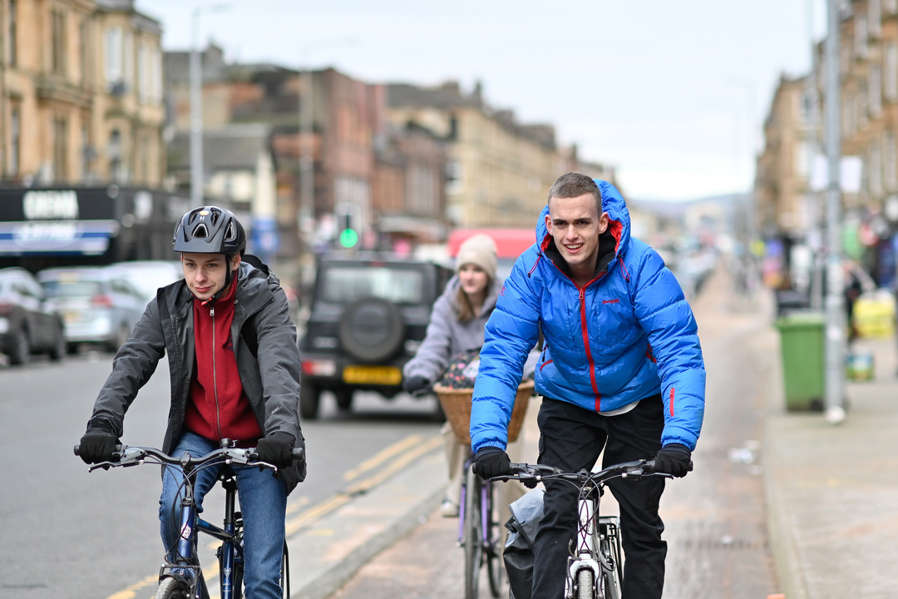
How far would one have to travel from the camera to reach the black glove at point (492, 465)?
4066mm

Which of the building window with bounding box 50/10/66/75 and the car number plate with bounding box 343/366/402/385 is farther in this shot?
the building window with bounding box 50/10/66/75

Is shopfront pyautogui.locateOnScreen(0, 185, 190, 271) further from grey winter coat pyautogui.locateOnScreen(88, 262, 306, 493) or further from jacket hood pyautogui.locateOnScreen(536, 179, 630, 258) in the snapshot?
jacket hood pyautogui.locateOnScreen(536, 179, 630, 258)

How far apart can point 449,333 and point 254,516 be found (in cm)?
283

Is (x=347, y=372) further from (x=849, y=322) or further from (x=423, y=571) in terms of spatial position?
(x=849, y=322)

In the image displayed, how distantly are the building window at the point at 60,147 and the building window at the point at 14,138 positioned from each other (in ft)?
7.11

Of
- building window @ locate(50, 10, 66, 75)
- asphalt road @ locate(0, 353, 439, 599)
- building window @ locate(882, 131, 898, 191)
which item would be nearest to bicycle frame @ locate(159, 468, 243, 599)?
asphalt road @ locate(0, 353, 439, 599)

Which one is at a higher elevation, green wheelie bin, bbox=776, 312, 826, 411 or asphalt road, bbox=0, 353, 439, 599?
green wheelie bin, bbox=776, 312, 826, 411

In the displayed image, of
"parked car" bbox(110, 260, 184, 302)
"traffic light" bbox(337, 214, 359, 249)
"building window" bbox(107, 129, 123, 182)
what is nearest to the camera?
"traffic light" bbox(337, 214, 359, 249)

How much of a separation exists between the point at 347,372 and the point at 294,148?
53.7 meters

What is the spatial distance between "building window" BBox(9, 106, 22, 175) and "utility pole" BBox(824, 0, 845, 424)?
1152 inches

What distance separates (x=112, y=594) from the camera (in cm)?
691

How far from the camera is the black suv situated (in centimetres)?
1467

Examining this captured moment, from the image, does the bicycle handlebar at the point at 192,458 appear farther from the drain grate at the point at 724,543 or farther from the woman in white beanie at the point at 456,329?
the drain grate at the point at 724,543

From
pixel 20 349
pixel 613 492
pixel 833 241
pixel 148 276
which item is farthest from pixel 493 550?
pixel 148 276
